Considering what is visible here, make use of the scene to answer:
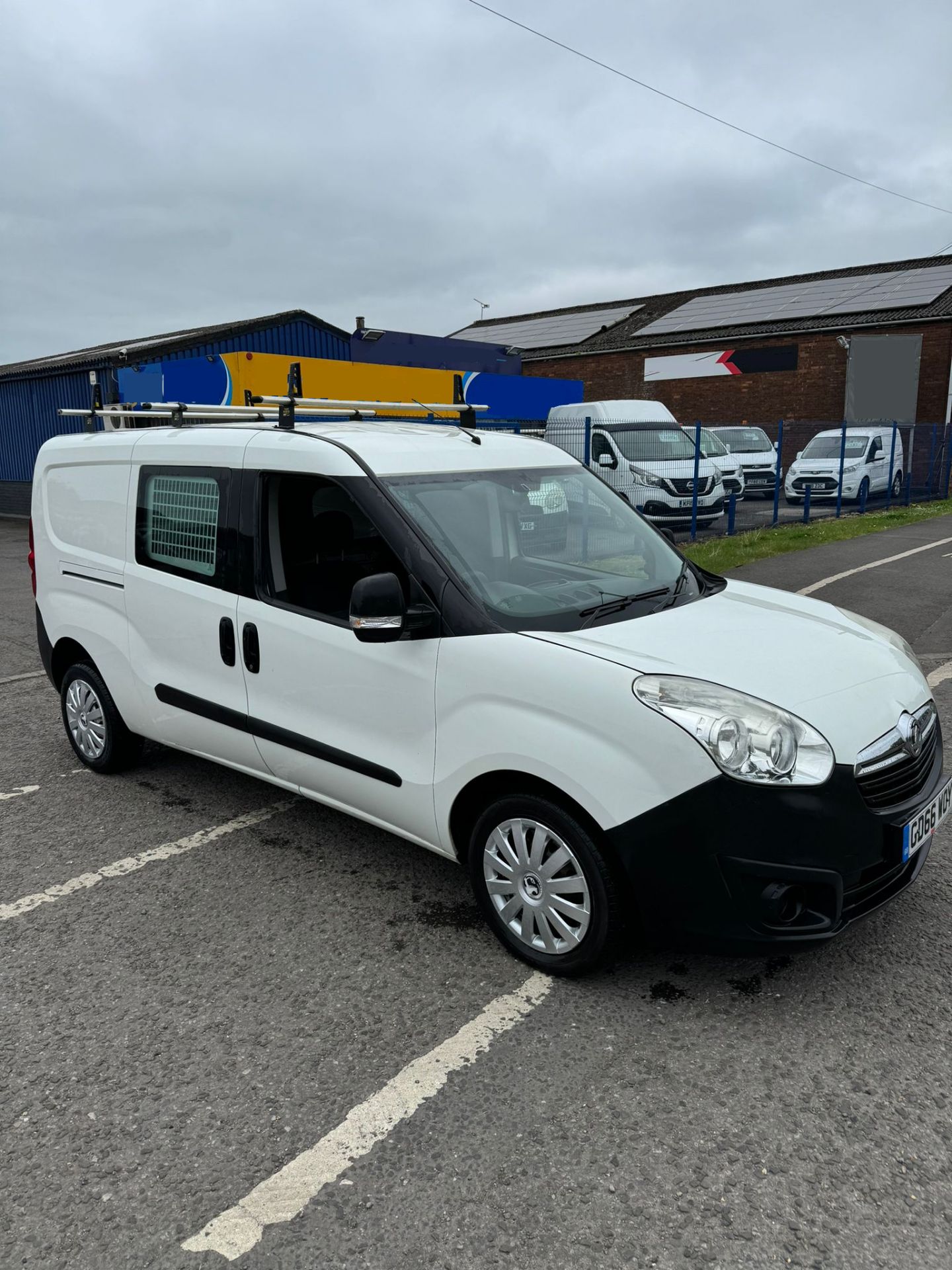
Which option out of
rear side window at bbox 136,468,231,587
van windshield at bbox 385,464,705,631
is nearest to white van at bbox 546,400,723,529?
van windshield at bbox 385,464,705,631

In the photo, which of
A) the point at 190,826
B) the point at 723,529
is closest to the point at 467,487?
the point at 190,826

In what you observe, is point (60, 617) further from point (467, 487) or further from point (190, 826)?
point (467, 487)

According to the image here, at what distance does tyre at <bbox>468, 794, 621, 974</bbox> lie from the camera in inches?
115

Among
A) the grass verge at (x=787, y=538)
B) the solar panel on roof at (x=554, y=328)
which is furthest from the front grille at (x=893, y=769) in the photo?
the solar panel on roof at (x=554, y=328)

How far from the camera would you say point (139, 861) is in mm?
4047

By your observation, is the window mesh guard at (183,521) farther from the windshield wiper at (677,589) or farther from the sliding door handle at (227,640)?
the windshield wiper at (677,589)

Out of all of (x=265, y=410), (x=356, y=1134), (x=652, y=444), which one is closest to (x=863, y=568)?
→ (x=652, y=444)

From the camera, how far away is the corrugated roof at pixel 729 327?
92.5ft

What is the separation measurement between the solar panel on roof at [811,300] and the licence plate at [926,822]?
95.2 ft

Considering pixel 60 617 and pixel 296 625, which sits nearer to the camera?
pixel 296 625

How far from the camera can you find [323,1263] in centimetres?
209

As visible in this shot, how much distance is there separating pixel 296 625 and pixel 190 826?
130cm

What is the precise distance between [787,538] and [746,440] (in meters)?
7.05

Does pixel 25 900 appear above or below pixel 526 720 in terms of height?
below
